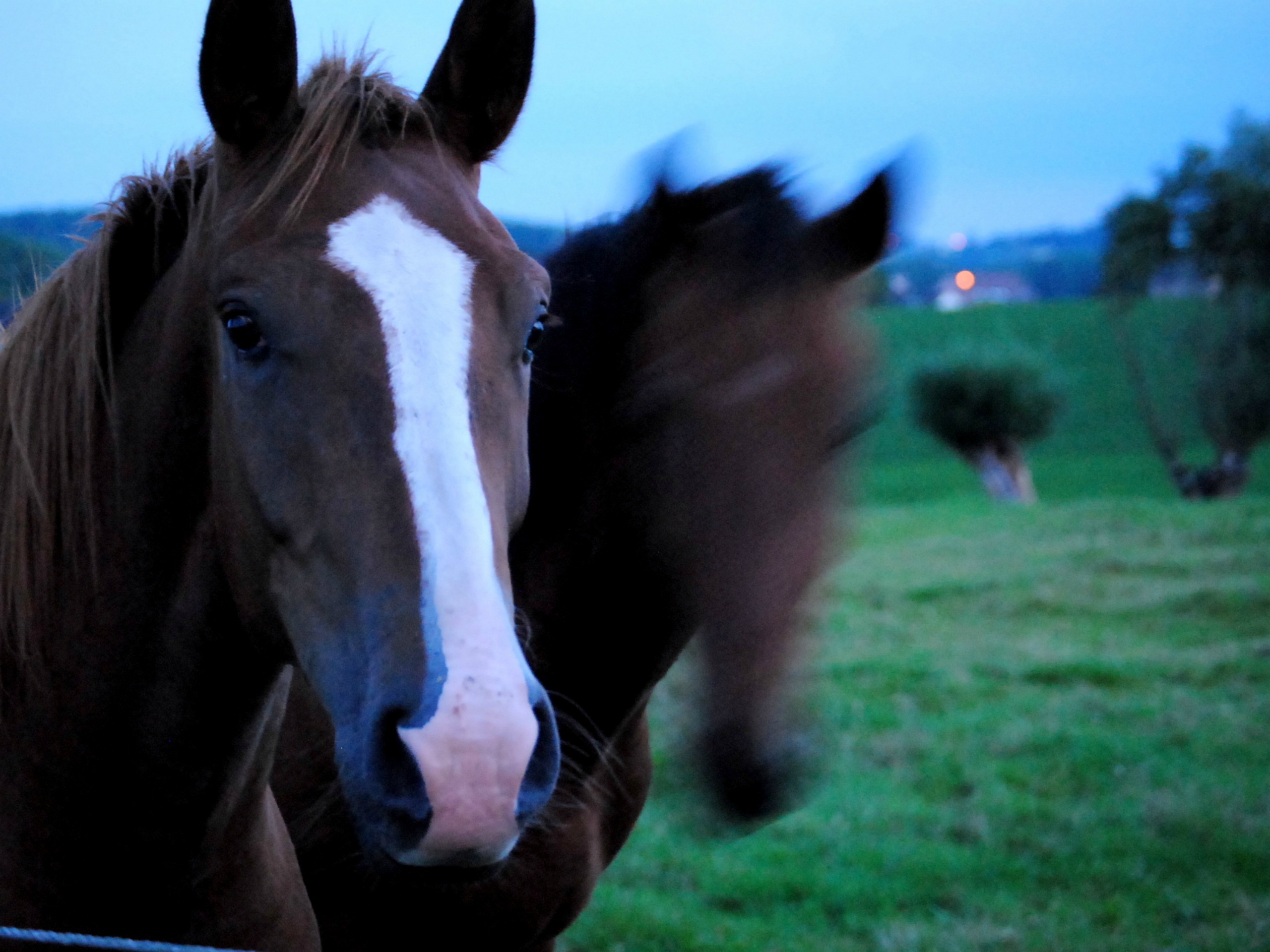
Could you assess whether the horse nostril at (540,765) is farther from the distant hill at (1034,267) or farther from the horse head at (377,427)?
the distant hill at (1034,267)

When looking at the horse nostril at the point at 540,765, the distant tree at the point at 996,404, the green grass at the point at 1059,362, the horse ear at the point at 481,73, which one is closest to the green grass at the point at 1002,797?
the horse nostril at the point at 540,765

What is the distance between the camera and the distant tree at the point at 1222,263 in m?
23.0

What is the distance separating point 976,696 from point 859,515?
541 centimetres

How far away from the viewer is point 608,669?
8.02ft

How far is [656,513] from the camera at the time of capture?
2234 mm

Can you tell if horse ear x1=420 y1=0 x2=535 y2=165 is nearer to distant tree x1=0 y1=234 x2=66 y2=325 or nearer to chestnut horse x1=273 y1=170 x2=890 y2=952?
chestnut horse x1=273 y1=170 x2=890 y2=952

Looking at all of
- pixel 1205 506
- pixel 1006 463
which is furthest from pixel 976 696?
pixel 1006 463

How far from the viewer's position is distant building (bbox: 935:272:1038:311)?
165 ft

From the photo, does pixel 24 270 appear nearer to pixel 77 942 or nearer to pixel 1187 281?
pixel 77 942

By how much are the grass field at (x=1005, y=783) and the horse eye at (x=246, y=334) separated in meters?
1.10

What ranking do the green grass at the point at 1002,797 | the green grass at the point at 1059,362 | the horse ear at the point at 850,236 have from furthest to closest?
the green grass at the point at 1059,362 < the green grass at the point at 1002,797 < the horse ear at the point at 850,236

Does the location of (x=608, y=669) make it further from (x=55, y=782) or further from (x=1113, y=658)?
(x=1113, y=658)

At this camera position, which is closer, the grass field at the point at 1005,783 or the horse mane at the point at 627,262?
the horse mane at the point at 627,262

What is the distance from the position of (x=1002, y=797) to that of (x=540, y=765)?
465 centimetres
